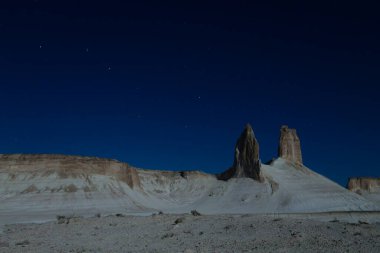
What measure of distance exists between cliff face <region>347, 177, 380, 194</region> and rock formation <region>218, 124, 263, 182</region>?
148 feet

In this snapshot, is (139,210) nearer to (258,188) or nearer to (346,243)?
(258,188)

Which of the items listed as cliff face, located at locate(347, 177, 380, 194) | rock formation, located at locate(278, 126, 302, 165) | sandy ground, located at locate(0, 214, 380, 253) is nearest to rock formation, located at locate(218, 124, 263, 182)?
rock formation, located at locate(278, 126, 302, 165)

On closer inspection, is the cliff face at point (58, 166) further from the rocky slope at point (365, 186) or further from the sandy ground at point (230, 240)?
the rocky slope at point (365, 186)

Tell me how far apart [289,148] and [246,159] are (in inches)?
671

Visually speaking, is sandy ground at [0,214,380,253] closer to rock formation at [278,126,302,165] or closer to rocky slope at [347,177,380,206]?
rock formation at [278,126,302,165]

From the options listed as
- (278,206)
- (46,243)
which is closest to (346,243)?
(46,243)

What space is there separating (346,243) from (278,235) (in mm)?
3151

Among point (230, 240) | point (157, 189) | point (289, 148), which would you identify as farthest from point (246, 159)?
point (230, 240)

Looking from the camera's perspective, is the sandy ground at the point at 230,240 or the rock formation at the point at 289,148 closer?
the sandy ground at the point at 230,240

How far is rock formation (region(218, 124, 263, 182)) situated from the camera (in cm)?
8475

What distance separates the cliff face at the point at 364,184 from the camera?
121 meters

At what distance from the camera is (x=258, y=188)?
79.2 m

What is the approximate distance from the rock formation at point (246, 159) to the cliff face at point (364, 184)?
45.2m

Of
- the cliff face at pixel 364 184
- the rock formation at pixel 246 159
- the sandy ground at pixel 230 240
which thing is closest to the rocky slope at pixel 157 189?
the rock formation at pixel 246 159
